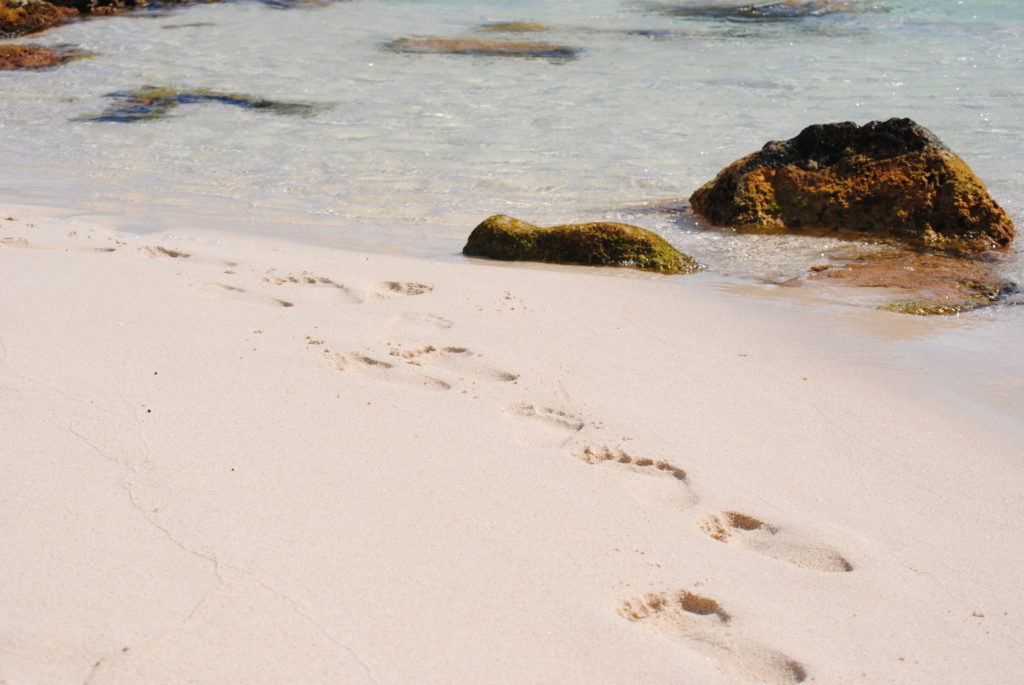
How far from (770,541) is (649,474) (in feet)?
1.52

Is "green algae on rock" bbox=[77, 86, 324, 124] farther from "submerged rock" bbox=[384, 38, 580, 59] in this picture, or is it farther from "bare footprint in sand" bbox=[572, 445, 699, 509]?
"bare footprint in sand" bbox=[572, 445, 699, 509]

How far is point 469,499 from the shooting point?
9.39 ft

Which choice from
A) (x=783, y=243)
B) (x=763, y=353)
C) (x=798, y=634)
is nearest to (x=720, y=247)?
(x=783, y=243)

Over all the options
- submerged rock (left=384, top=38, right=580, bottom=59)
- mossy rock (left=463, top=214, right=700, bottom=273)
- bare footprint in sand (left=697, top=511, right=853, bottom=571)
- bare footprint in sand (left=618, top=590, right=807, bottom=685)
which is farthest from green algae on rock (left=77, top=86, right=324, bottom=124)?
bare footprint in sand (left=618, top=590, right=807, bottom=685)

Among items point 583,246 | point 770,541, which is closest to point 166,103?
point 583,246

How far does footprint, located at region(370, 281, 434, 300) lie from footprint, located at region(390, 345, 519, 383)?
0.84 meters

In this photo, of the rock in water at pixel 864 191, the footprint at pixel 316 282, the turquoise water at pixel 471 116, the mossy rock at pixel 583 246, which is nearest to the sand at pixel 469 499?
the footprint at pixel 316 282

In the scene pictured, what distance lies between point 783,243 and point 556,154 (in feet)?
9.76

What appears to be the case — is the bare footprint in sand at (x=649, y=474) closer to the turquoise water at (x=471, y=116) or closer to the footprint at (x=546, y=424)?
the footprint at (x=546, y=424)

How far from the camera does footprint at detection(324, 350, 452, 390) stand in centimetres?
366

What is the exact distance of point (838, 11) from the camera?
18312 mm

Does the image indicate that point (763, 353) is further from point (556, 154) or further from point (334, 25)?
point (334, 25)

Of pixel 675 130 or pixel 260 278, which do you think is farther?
pixel 675 130

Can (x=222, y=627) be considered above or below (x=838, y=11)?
below
